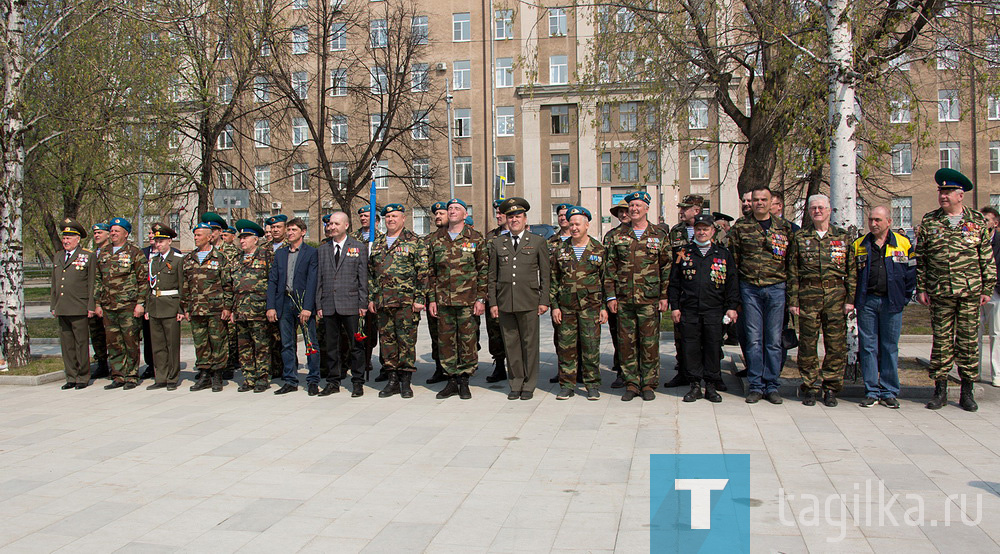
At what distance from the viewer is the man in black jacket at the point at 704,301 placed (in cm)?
784

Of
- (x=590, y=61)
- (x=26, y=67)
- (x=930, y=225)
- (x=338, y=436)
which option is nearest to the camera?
(x=338, y=436)

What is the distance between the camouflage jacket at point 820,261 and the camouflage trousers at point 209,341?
6.63m

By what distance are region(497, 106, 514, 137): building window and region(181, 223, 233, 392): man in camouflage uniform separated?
35431mm

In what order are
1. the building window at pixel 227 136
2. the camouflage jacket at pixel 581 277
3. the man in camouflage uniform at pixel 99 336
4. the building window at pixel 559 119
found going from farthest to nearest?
the building window at pixel 559 119 → the building window at pixel 227 136 → the man in camouflage uniform at pixel 99 336 → the camouflage jacket at pixel 581 277

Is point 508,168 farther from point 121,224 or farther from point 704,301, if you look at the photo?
point 704,301

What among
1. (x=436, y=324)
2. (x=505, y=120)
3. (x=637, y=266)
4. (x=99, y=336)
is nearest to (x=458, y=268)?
(x=436, y=324)

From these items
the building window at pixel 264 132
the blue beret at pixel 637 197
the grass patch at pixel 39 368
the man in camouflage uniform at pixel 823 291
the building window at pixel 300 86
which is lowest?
the grass patch at pixel 39 368

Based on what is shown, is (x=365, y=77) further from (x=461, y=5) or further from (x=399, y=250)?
(x=399, y=250)

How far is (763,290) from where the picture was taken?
7.80m

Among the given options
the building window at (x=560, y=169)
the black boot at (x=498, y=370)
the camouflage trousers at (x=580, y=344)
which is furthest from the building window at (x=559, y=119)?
the camouflage trousers at (x=580, y=344)

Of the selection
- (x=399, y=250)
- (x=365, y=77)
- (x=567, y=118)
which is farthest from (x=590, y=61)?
(x=567, y=118)

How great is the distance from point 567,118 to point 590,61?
29962 mm

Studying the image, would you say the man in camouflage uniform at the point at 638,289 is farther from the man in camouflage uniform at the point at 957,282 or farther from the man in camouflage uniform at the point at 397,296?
the man in camouflage uniform at the point at 957,282

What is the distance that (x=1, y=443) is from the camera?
6891 millimetres
